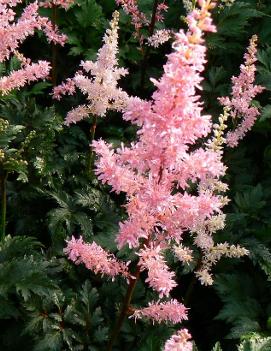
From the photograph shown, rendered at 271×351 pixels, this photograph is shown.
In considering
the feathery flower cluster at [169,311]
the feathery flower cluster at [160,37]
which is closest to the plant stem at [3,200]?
the feathery flower cluster at [169,311]

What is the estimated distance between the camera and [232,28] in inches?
189

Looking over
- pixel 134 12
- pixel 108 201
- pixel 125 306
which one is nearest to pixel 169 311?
pixel 125 306

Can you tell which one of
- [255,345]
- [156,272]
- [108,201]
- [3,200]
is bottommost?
[255,345]

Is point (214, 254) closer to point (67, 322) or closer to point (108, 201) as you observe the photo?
point (108, 201)

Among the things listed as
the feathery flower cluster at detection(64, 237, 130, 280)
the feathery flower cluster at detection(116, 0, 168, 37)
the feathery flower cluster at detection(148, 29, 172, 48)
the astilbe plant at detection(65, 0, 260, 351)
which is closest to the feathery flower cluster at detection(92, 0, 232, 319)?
the astilbe plant at detection(65, 0, 260, 351)

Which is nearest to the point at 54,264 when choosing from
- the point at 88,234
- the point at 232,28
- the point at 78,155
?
the point at 88,234

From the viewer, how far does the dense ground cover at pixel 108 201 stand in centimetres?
282

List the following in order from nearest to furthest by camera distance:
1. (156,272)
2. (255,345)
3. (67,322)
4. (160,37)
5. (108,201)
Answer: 1. (156,272)
2. (255,345)
3. (67,322)
4. (108,201)
5. (160,37)

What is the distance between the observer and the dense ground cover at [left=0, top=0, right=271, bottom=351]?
2.82m

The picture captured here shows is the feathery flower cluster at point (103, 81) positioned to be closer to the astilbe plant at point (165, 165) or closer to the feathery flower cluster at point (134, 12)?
the feathery flower cluster at point (134, 12)

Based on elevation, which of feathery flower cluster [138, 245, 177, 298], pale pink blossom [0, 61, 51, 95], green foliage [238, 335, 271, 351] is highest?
pale pink blossom [0, 61, 51, 95]

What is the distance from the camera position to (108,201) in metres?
3.88

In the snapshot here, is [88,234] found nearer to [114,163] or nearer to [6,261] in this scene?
[6,261]

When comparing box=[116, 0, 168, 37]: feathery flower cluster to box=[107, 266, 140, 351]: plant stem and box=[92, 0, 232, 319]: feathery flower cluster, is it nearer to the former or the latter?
box=[92, 0, 232, 319]: feathery flower cluster
